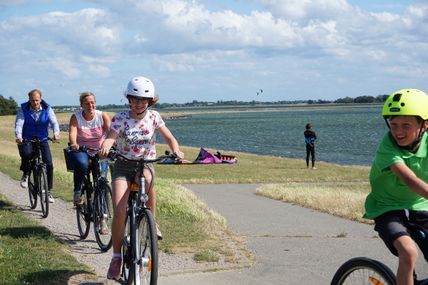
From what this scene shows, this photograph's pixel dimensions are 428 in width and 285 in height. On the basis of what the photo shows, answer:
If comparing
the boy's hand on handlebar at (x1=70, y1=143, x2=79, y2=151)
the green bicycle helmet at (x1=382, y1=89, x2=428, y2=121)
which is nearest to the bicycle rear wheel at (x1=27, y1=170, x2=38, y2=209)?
the boy's hand on handlebar at (x1=70, y1=143, x2=79, y2=151)

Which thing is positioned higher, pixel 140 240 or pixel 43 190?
pixel 140 240

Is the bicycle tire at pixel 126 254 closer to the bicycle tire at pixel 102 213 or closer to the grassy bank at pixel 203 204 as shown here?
the grassy bank at pixel 203 204

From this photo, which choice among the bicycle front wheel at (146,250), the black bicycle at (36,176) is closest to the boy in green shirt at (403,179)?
the bicycle front wheel at (146,250)

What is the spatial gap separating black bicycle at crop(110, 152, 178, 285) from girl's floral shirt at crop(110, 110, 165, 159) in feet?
0.94

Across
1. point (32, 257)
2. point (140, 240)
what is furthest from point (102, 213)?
point (140, 240)

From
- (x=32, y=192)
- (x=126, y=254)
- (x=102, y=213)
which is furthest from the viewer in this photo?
A: (x=32, y=192)

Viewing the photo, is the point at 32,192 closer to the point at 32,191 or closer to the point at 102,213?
the point at 32,191

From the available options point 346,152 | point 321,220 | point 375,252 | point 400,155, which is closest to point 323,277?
point 375,252

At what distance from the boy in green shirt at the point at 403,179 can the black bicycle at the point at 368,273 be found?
0.23 ft

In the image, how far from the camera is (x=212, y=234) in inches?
336

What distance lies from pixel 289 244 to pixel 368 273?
420 cm

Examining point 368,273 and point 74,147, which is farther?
point 74,147

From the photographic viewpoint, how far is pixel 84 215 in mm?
8336

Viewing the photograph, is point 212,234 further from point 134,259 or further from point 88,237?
point 134,259
